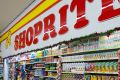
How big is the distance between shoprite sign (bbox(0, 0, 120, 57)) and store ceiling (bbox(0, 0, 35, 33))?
77 centimetres

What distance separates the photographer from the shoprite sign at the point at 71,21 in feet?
13.8

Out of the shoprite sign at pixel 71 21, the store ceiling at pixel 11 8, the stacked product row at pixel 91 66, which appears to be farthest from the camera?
the store ceiling at pixel 11 8

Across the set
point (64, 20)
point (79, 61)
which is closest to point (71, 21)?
point (64, 20)

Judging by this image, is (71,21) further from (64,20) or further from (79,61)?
(79,61)

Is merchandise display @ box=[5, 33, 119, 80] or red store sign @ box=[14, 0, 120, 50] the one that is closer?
red store sign @ box=[14, 0, 120, 50]

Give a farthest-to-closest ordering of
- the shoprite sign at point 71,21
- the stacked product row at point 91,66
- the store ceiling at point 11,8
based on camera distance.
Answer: the store ceiling at point 11,8, the stacked product row at point 91,66, the shoprite sign at point 71,21

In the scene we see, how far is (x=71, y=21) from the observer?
5594 millimetres

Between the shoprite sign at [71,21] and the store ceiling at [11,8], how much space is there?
772mm

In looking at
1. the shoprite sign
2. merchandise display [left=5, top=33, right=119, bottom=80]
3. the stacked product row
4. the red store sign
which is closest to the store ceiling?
the shoprite sign

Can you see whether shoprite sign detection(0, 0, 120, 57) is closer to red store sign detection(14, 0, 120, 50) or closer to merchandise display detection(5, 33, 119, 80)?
red store sign detection(14, 0, 120, 50)

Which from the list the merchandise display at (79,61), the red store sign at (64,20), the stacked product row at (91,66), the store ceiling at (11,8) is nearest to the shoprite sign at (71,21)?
the red store sign at (64,20)

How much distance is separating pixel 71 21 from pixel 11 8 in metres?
4.52

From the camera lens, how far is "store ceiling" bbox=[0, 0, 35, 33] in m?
8.67

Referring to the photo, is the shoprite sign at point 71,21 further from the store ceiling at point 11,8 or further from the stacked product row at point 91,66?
the store ceiling at point 11,8
